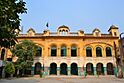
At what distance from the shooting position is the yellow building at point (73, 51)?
3659cm

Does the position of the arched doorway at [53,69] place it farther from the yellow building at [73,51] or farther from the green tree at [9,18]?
the green tree at [9,18]

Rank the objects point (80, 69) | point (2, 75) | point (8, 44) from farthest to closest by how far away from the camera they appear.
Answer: point (80, 69), point (2, 75), point (8, 44)

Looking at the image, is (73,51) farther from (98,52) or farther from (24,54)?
(24,54)

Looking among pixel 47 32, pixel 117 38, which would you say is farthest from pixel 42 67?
pixel 117 38

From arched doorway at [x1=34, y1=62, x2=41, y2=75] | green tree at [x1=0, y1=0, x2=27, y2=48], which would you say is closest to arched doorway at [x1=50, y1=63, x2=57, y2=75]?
arched doorway at [x1=34, y1=62, x2=41, y2=75]

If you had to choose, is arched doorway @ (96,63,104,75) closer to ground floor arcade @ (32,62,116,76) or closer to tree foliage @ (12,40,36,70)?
ground floor arcade @ (32,62,116,76)

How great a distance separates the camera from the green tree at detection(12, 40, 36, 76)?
1262 inches

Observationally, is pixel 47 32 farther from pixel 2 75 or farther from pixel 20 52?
pixel 2 75

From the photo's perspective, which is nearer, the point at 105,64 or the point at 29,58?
the point at 29,58

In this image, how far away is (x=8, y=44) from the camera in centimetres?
1355

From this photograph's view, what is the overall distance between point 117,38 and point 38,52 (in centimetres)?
1670

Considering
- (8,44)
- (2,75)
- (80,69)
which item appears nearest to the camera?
(8,44)

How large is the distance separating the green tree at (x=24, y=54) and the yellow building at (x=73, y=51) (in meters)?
3.90

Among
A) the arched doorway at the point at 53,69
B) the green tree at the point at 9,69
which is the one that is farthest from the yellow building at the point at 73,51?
the green tree at the point at 9,69
